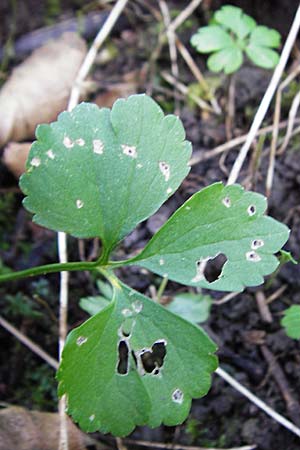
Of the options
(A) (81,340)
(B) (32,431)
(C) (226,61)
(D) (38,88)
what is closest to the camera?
(A) (81,340)

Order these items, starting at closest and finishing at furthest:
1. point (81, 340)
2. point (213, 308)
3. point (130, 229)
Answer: point (81, 340) < point (130, 229) < point (213, 308)

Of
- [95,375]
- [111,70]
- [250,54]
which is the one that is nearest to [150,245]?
[95,375]

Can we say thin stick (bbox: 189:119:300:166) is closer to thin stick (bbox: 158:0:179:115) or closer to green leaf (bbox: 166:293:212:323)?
thin stick (bbox: 158:0:179:115)

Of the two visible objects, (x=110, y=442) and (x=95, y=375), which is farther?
(x=110, y=442)

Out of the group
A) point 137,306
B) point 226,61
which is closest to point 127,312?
point 137,306

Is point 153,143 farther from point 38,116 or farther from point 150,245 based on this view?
point 38,116

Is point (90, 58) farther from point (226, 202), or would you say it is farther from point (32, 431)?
point (32, 431)
